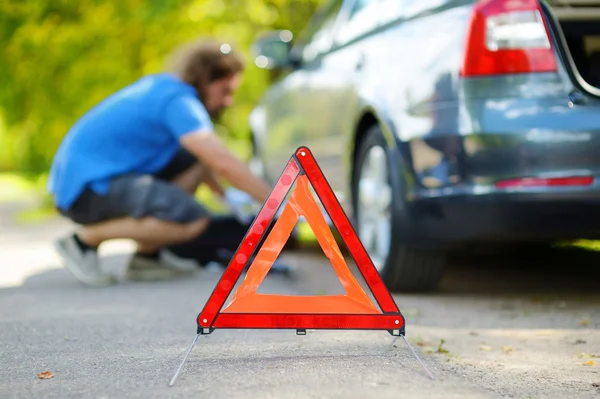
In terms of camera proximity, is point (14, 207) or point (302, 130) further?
point (14, 207)

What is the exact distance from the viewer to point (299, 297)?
3750 mm

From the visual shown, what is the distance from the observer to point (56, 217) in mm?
12695

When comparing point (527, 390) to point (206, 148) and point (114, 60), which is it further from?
point (114, 60)

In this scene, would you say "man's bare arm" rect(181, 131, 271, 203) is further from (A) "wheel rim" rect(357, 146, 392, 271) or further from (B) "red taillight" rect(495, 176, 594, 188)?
(B) "red taillight" rect(495, 176, 594, 188)

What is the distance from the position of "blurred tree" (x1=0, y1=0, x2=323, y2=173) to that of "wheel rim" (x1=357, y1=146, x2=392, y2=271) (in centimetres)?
638


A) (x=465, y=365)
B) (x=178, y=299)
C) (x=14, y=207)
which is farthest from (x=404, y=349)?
(x=14, y=207)

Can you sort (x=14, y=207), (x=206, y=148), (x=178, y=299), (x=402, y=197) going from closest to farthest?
(x=402, y=197), (x=178, y=299), (x=206, y=148), (x=14, y=207)

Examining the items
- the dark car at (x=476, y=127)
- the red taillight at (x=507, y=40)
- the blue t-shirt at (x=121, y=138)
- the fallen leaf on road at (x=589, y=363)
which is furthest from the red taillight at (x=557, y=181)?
the blue t-shirt at (x=121, y=138)

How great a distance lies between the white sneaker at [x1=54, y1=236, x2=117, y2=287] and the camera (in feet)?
20.5

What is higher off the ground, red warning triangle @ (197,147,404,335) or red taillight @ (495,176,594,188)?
red warning triangle @ (197,147,404,335)

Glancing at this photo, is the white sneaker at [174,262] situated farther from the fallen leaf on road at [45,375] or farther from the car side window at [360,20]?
the fallen leaf on road at [45,375]

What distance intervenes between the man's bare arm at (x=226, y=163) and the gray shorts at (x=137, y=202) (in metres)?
0.36

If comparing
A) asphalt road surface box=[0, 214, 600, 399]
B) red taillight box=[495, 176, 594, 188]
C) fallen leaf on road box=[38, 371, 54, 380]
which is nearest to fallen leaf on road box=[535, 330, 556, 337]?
asphalt road surface box=[0, 214, 600, 399]

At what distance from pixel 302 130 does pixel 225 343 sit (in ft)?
10.4
